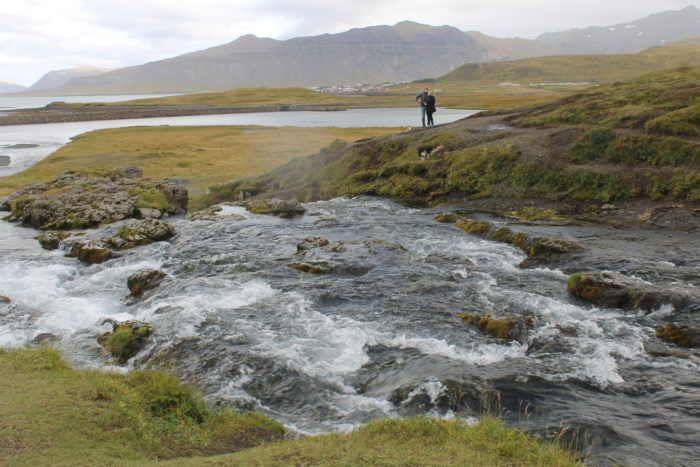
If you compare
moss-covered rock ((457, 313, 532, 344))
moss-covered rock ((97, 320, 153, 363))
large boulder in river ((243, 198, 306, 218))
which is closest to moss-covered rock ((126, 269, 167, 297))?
moss-covered rock ((97, 320, 153, 363))

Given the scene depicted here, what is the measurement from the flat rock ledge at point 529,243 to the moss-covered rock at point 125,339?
1407 centimetres

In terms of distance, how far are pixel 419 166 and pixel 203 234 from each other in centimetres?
1639

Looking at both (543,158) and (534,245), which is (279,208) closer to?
(543,158)

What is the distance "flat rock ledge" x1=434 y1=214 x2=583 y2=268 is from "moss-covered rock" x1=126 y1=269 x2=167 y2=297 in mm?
14667

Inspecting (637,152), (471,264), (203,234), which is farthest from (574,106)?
(203,234)

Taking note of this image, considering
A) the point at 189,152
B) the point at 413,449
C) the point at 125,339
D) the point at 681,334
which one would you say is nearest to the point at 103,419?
the point at 413,449

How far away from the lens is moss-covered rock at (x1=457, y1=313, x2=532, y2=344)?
46.7 ft

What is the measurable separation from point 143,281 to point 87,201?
59.7 feet

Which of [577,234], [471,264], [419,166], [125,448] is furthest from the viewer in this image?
[419,166]

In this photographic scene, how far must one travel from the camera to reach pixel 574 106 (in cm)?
3916

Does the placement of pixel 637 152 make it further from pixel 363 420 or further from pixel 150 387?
pixel 150 387

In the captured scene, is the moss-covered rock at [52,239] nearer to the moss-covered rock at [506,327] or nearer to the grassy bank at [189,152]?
the grassy bank at [189,152]

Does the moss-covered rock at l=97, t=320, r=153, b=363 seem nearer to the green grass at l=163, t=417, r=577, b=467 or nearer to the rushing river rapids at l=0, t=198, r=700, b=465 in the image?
the rushing river rapids at l=0, t=198, r=700, b=465

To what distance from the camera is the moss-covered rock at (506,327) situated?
14.2 metres
